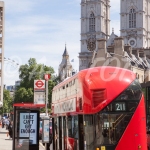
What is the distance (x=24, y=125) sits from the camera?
19.4 m

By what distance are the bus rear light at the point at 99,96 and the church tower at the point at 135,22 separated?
399 ft

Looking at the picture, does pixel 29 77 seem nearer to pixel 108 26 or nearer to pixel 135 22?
pixel 135 22

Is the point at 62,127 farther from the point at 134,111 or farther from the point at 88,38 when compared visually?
the point at 88,38

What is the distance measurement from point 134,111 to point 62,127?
18.7 ft

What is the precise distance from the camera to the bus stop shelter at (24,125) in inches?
760

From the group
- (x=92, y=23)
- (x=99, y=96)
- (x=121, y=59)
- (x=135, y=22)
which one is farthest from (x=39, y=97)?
(x=92, y=23)

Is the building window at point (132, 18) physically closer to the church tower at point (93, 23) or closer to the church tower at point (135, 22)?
the church tower at point (135, 22)

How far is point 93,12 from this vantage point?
152000 millimetres

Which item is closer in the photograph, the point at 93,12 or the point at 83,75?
the point at 83,75

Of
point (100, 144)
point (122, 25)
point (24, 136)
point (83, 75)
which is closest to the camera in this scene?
point (100, 144)

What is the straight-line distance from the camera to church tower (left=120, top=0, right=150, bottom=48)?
13862 centimetres

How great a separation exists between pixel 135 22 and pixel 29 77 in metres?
65.2

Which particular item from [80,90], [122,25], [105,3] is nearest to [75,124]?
[80,90]

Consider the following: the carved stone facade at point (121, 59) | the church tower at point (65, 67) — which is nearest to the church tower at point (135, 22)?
the carved stone facade at point (121, 59)
